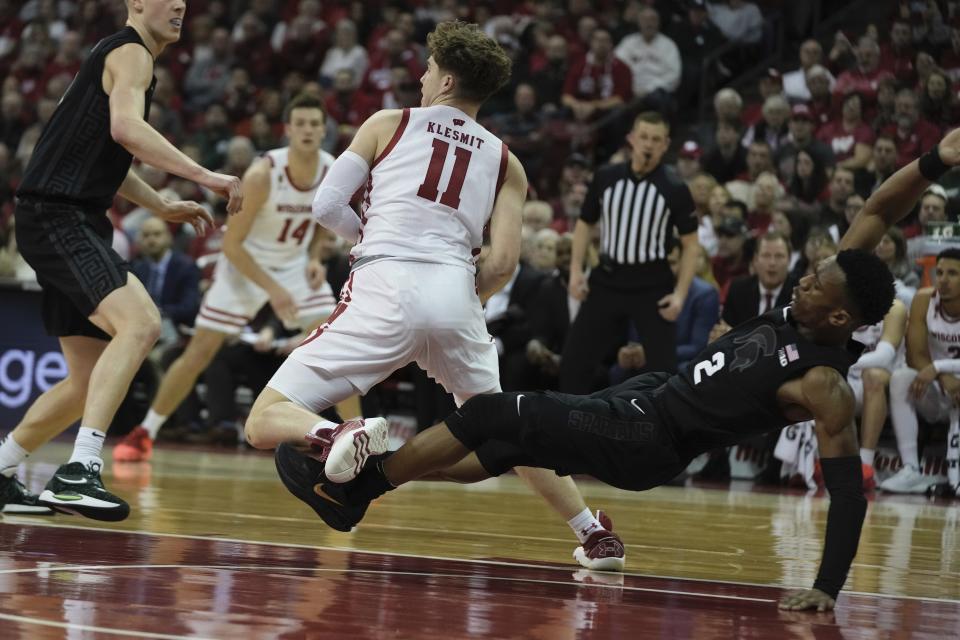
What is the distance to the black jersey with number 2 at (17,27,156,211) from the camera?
5.22 meters

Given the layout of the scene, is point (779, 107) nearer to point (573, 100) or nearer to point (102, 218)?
point (573, 100)

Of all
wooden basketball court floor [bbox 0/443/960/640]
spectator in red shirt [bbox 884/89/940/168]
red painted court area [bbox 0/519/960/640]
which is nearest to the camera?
red painted court area [bbox 0/519/960/640]

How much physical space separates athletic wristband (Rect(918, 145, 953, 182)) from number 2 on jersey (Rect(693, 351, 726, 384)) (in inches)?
33.5

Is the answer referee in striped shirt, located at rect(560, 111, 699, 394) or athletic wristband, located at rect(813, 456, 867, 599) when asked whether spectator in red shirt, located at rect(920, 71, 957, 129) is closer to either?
referee in striped shirt, located at rect(560, 111, 699, 394)

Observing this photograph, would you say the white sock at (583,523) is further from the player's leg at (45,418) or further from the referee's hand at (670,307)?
the referee's hand at (670,307)

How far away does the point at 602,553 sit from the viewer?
15.7 ft

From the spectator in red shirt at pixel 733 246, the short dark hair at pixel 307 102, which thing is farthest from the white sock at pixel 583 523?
the spectator in red shirt at pixel 733 246

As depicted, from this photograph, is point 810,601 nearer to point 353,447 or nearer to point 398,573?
point 398,573

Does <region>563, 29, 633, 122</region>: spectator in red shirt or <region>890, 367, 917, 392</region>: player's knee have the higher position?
<region>563, 29, 633, 122</region>: spectator in red shirt

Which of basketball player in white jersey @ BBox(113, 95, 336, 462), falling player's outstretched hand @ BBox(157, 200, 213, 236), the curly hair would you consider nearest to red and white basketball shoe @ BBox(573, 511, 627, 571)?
the curly hair

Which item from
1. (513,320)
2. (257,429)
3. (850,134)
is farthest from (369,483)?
(850,134)

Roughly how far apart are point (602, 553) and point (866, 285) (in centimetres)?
133

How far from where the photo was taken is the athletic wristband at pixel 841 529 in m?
3.96

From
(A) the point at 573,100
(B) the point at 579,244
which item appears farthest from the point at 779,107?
(B) the point at 579,244
